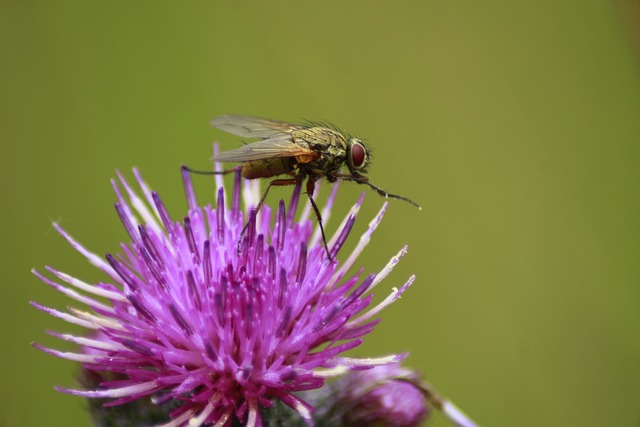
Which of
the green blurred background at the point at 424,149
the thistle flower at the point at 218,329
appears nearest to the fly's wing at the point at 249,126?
the thistle flower at the point at 218,329

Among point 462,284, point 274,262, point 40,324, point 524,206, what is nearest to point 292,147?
point 274,262

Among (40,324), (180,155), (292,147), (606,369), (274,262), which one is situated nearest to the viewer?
(274,262)

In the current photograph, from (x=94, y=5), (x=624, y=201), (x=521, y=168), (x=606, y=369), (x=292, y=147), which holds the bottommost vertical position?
(x=606, y=369)

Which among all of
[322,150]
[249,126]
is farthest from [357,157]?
[249,126]

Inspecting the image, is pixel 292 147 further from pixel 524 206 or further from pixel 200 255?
pixel 524 206

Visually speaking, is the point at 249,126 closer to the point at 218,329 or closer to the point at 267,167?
the point at 267,167

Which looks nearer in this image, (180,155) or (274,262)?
(274,262)

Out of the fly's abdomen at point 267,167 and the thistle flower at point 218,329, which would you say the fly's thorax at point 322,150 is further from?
the thistle flower at point 218,329
